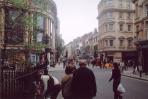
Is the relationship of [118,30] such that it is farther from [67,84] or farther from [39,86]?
[67,84]

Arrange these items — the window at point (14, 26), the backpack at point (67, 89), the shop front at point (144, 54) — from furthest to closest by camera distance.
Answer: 1. the shop front at point (144, 54)
2. the window at point (14, 26)
3. the backpack at point (67, 89)

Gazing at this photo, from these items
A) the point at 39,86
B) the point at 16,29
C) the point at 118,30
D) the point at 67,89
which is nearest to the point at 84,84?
the point at 67,89

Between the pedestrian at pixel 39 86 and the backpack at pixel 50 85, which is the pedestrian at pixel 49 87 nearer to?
the backpack at pixel 50 85

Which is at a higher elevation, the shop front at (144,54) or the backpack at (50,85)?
the shop front at (144,54)

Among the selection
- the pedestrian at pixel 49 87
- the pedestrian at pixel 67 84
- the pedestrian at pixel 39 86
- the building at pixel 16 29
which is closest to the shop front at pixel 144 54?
the building at pixel 16 29

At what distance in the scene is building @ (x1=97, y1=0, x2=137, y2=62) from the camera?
255 ft

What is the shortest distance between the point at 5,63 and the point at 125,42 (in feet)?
217

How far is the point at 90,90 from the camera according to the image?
9156 mm

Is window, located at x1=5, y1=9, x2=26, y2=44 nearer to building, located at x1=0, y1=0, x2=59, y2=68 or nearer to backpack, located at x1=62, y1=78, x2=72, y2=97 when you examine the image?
building, located at x1=0, y1=0, x2=59, y2=68

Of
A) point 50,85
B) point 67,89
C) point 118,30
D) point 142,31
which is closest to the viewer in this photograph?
point 67,89

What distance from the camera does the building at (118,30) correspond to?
255 ft

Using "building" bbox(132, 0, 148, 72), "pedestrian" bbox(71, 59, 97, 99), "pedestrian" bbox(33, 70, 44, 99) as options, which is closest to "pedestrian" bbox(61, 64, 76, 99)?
"pedestrian" bbox(71, 59, 97, 99)

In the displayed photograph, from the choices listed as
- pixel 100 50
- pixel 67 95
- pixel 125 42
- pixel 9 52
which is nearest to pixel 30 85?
pixel 9 52

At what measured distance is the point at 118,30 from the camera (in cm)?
7888
